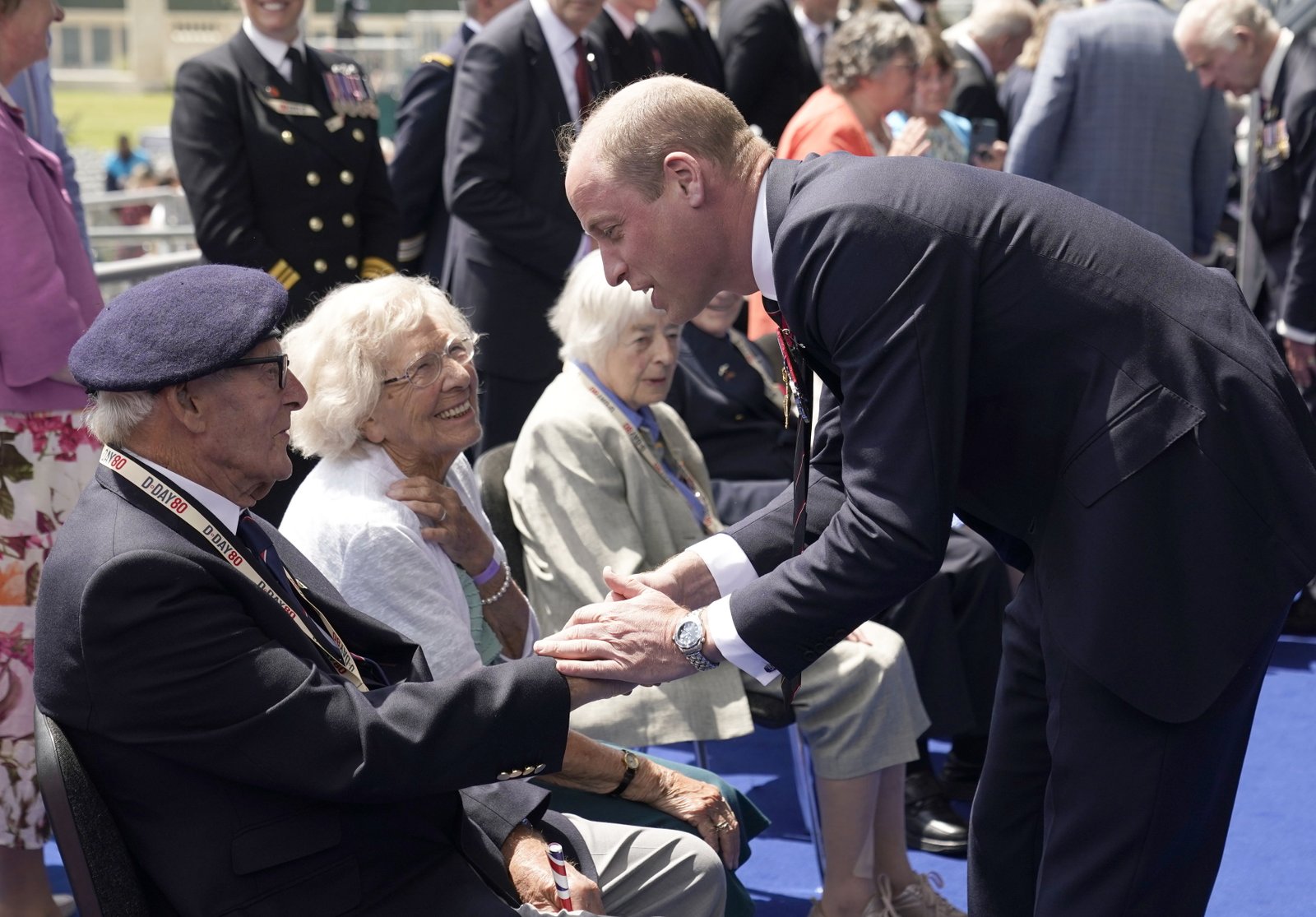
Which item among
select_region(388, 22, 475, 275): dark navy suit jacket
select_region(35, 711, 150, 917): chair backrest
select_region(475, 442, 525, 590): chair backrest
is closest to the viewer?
select_region(35, 711, 150, 917): chair backrest

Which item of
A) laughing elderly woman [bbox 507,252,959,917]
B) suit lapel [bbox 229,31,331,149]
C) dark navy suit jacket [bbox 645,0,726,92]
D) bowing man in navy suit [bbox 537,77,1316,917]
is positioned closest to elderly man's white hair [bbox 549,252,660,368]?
laughing elderly woman [bbox 507,252,959,917]

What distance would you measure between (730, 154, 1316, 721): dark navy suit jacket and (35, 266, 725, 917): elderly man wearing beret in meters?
0.63

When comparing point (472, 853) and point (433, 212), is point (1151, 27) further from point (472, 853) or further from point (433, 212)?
point (472, 853)

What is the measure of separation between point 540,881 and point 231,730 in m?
0.65

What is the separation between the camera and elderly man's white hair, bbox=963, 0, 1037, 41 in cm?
828

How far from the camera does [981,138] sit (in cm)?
689

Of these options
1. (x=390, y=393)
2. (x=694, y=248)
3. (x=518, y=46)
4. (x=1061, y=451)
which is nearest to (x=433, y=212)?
(x=518, y=46)

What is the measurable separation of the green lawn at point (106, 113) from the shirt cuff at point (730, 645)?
203ft

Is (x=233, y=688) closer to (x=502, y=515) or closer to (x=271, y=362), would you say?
(x=271, y=362)

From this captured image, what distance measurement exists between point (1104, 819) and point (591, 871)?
868 mm

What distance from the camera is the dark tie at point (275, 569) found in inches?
88.4

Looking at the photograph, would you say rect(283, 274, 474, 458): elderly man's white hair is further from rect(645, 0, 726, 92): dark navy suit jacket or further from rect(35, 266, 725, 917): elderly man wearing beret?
rect(645, 0, 726, 92): dark navy suit jacket

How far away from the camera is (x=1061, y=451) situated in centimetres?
213

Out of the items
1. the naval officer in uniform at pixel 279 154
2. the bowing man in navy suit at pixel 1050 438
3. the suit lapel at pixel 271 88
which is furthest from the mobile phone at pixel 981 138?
the bowing man in navy suit at pixel 1050 438
